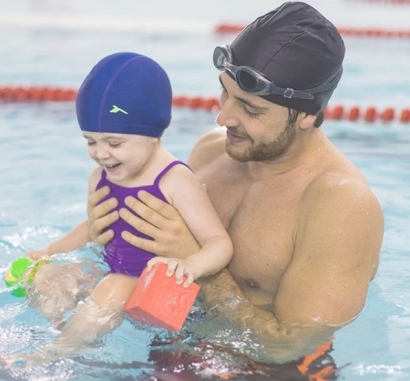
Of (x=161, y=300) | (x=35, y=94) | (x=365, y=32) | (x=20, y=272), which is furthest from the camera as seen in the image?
(x=365, y=32)

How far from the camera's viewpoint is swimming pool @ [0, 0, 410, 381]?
3.26 meters

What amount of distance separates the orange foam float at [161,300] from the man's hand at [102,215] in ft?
1.45

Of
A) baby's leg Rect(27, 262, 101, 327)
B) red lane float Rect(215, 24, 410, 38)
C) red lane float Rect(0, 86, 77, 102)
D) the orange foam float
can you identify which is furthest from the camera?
red lane float Rect(215, 24, 410, 38)

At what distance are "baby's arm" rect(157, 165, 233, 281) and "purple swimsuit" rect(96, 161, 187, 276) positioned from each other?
0.04 metres

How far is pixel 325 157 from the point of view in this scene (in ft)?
10.8

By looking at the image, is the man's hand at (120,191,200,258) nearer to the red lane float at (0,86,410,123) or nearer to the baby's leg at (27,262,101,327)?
the baby's leg at (27,262,101,327)

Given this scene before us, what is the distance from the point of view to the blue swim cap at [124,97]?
3.11 m

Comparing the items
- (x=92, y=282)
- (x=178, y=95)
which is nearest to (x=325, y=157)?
(x=92, y=282)

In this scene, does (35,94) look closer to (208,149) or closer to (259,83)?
(208,149)

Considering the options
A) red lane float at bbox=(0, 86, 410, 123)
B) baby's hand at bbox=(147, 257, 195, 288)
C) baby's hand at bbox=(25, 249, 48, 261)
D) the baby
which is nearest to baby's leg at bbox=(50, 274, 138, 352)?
the baby

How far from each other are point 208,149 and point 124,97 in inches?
31.2

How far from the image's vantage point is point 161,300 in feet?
9.44

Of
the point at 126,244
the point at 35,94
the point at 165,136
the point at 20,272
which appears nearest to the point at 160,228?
the point at 126,244

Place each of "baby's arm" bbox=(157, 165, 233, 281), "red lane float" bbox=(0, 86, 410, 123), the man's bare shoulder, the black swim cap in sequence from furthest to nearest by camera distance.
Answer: "red lane float" bbox=(0, 86, 410, 123) → the man's bare shoulder → "baby's arm" bbox=(157, 165, 233, 281) → the black swim cap
